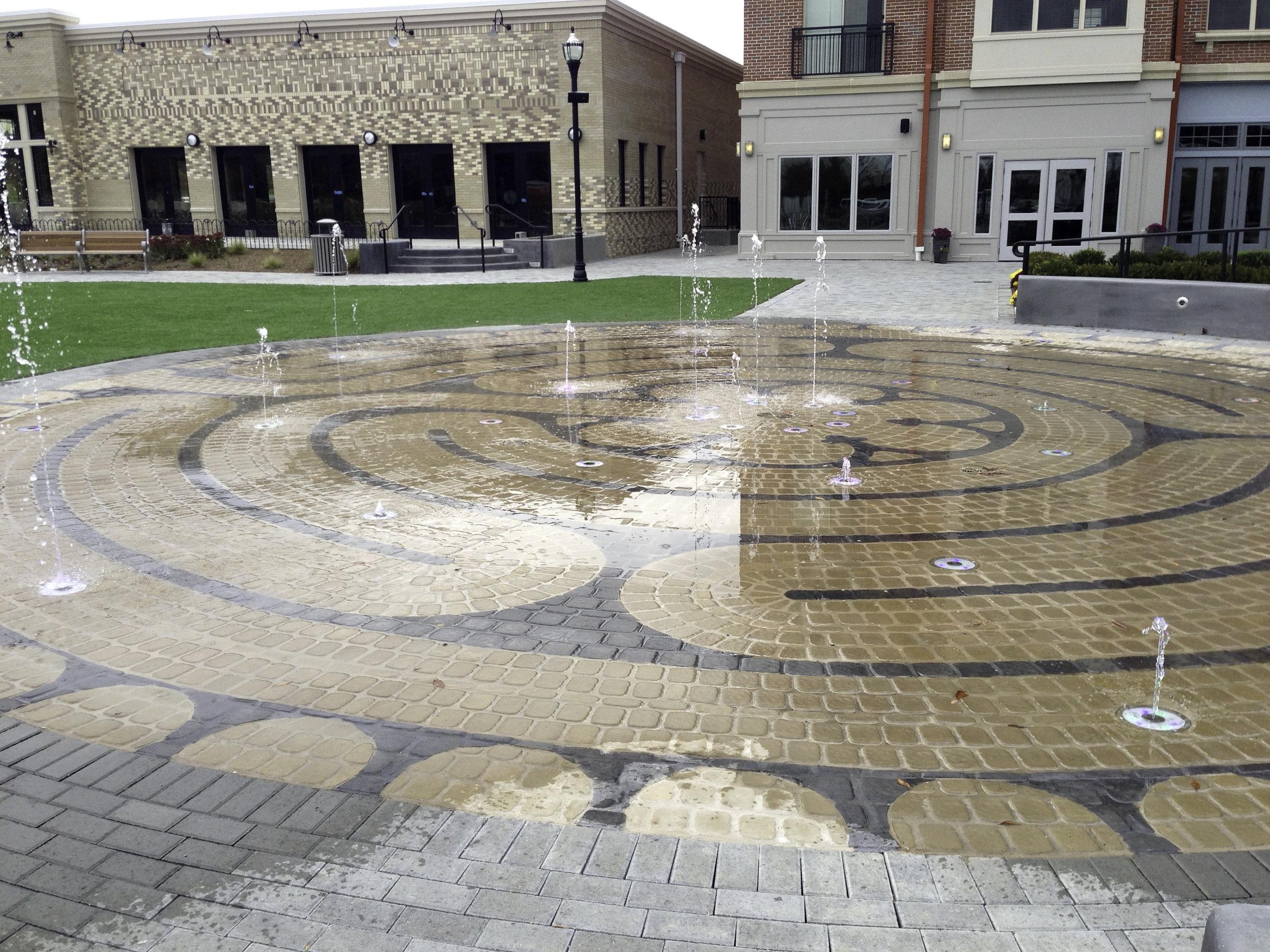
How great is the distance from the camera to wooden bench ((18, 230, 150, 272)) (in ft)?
97.3

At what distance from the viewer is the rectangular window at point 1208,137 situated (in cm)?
2575

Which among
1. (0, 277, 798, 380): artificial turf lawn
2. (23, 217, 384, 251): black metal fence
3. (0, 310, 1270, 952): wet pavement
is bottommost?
(0, 310, 1270, 952): wet pavement

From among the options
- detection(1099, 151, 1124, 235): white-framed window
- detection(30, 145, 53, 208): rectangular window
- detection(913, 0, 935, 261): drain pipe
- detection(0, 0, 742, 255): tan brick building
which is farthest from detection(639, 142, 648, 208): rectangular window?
detection(30, 145, 53, 208): rectangular window

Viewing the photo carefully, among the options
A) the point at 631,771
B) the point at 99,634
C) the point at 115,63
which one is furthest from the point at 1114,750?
the point at 115,63

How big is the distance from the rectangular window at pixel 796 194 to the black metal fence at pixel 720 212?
1058cm

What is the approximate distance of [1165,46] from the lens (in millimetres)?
25250

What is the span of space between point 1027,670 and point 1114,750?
2.31 ft

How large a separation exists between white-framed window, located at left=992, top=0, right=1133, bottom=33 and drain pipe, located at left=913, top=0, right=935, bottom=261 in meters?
1.48

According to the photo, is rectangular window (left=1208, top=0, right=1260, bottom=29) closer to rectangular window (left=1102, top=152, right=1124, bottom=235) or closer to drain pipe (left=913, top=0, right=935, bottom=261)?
rectangular window (left=1102, top=152, right=1124, bottom=235)

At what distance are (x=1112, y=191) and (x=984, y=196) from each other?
117 inches

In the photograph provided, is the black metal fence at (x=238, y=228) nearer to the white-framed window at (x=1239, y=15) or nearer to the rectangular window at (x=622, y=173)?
the rectangular window at (x=622, y=173)

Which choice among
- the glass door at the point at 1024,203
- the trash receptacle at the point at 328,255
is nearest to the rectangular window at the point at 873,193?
the glass door at the point at 1024,203

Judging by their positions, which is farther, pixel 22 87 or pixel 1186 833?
pixel 22 87

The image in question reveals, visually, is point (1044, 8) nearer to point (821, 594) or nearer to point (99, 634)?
point (821, 594)
